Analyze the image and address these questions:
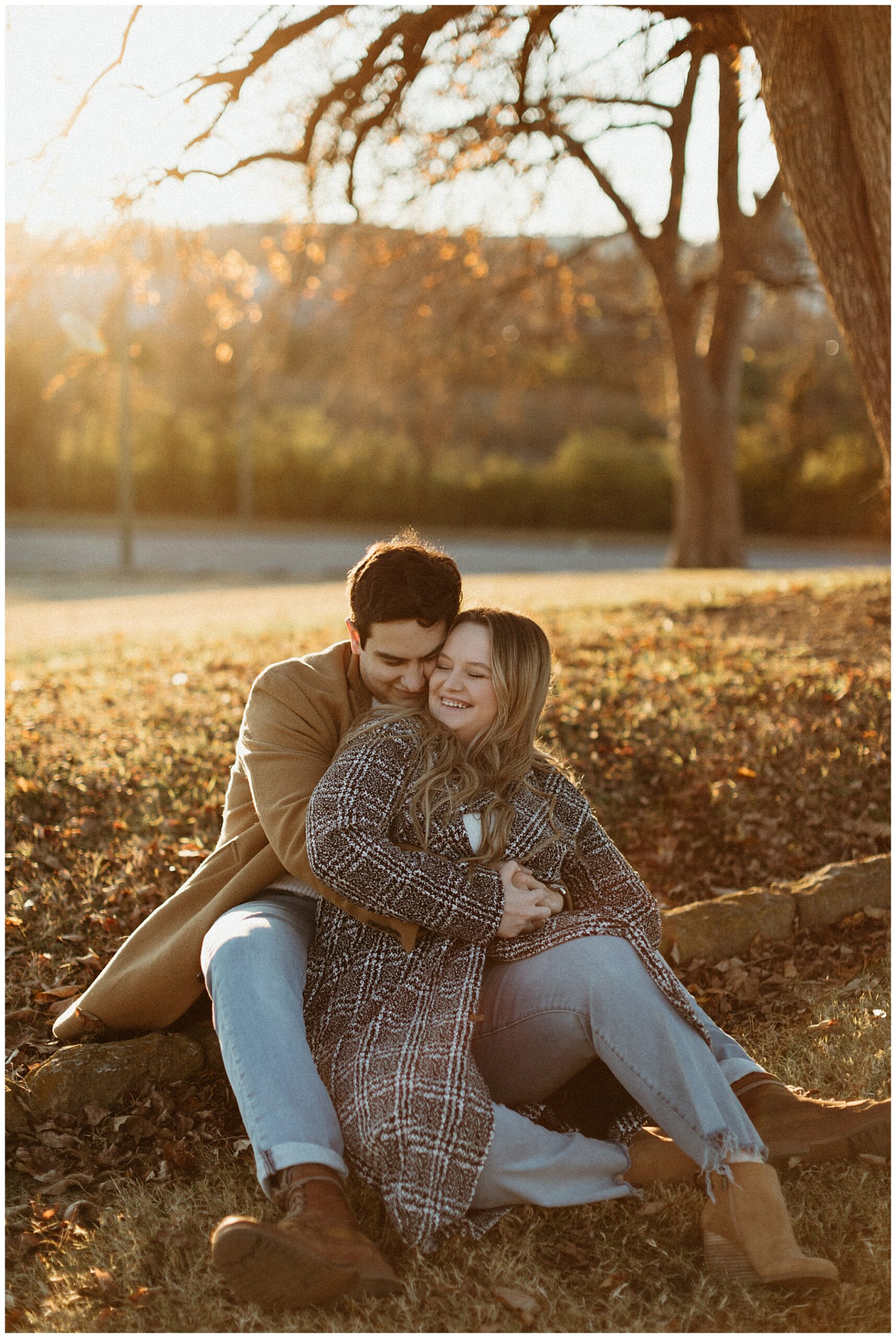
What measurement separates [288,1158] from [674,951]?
6.87ft

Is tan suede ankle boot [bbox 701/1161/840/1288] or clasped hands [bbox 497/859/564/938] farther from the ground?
clasped hands [bbox 497/859/564/938]

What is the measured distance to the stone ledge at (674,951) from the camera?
3.54 m

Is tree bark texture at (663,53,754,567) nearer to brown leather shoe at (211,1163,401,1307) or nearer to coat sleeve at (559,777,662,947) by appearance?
coat sleeve at (559,777,662,947)

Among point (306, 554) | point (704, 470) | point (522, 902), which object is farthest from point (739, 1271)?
point (306, 554)

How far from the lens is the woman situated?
9.05ft

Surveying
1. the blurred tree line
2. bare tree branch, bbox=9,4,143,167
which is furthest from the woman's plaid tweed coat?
the blurred tree line

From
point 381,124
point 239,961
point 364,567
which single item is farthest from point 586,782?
point 381,124

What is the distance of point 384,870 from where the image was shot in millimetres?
2934

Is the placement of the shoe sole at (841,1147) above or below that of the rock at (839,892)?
below

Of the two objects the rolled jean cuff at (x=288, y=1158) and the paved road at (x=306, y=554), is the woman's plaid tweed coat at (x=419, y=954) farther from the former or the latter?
the paved road at (x=306, y=554)

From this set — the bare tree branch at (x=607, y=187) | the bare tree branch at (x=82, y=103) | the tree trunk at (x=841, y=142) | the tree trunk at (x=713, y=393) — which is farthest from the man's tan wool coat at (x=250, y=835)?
the tree trunk at (x=713, y=393)

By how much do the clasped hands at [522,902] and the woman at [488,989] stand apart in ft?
0.05

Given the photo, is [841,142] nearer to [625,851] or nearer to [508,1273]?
[625,851]

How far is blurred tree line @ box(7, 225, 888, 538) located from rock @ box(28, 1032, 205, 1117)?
19.2 ft
